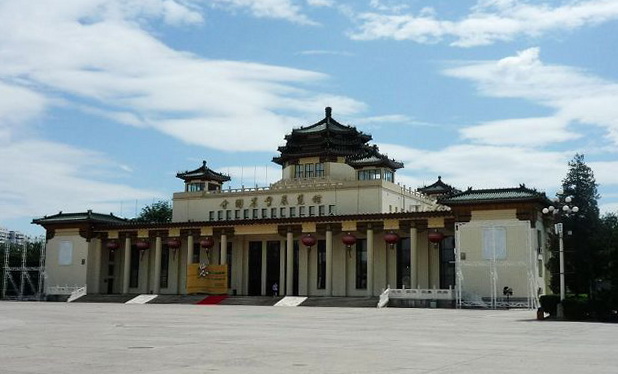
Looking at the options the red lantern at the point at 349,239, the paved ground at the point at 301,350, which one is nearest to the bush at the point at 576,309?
the paved ground at the point at 301,350

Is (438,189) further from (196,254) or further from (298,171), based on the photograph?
(196,254)

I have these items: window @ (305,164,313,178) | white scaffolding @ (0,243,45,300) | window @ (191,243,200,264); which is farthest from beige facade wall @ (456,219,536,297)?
white scaffolding @ (0,243,45,300)

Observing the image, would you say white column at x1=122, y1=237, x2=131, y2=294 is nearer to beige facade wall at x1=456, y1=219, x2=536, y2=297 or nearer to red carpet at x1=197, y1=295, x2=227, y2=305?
red carpet at x1=197, y1=295, x2=227, y2=305

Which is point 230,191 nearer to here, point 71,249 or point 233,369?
point 71,249

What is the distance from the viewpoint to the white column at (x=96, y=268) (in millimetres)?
69938

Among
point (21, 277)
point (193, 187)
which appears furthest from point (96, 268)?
point (193, 187)

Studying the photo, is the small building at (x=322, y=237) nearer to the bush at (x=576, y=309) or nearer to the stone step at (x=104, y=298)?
the stone step at (x=104, y=298)

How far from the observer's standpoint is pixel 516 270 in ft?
166

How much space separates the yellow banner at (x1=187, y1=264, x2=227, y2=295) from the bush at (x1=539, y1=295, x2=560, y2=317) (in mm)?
34204

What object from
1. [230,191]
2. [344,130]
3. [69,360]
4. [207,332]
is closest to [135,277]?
[230,191]

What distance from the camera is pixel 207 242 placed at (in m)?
65.2

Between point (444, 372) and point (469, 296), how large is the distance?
132 feet

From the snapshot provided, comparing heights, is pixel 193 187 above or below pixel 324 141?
below

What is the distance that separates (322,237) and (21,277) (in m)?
34.0
